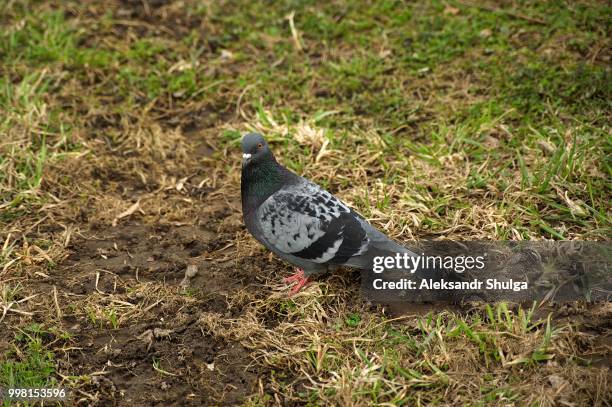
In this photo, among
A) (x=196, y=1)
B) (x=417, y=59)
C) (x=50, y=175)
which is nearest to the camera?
(x=50, y=175)

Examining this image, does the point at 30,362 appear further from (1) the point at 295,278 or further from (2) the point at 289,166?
(2) the point at 289,166

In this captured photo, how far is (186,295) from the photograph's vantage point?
4.54 meters

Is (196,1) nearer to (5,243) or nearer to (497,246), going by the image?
(5,243)

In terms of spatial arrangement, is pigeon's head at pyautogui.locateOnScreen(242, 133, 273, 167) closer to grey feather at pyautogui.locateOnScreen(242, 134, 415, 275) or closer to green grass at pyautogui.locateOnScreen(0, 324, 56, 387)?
grey feather at pyautogui.locateOnScreen(242, 134, 415, 275)

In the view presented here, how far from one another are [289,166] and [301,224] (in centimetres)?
139

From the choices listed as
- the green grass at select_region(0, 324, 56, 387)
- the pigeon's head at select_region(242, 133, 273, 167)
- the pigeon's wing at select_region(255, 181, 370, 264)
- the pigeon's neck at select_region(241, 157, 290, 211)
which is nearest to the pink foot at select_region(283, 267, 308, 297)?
the pigeon's wing at select_region(255, 181, 370, 264)

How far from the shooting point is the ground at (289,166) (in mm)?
3898

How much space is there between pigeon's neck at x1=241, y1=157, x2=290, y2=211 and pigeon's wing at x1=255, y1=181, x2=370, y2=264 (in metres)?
0.08

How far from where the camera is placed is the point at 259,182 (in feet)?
15.1

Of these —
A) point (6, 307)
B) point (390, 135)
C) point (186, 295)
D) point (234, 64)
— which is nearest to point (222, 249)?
point (186, 295)

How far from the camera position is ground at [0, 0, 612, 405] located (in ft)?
12.8

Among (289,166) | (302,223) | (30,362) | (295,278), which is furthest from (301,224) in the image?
(30,362)

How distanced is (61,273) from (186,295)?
0.96 meters

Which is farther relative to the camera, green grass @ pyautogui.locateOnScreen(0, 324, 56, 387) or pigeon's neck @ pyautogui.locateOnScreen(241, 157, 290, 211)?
pigeon's neck @ pyautogui.locateOnScreen(241, 157, 290, 211)
